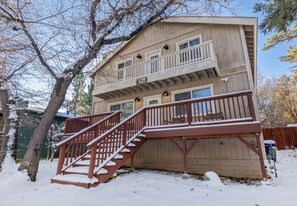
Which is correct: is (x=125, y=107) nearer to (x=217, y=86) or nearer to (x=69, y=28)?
(x=217, y=86)

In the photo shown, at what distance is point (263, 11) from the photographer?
5926mm

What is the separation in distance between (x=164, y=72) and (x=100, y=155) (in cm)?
459

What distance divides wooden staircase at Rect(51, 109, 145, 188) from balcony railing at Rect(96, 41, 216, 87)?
109 inches

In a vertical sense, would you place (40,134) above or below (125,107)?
below

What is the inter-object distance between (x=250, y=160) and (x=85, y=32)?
7.34 meters

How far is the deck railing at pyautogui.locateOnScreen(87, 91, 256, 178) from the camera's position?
546cm

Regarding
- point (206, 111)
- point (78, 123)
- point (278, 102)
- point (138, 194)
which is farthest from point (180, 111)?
point (278, 102)

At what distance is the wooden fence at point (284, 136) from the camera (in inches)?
531

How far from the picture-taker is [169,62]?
901 centimetres

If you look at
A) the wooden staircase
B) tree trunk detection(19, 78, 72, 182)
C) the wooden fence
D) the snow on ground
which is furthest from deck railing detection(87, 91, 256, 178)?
the wooden fence

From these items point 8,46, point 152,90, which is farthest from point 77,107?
point 8,46

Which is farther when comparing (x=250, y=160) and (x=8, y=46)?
(x=250, y=160)

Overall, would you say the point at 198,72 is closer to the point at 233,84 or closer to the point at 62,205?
the point at 233,84

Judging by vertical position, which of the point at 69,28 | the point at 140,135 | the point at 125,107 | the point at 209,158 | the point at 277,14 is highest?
the point at 69,28
